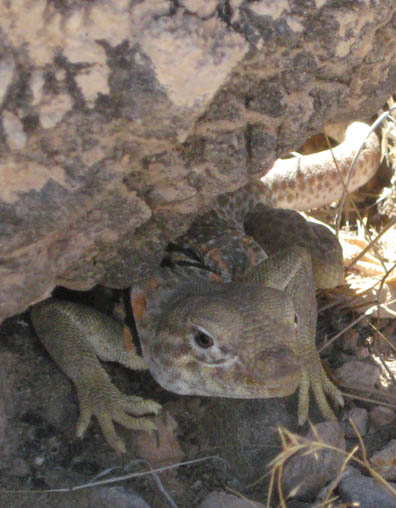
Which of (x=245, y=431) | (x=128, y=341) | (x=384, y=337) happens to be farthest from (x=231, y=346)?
(x=384, y=337)

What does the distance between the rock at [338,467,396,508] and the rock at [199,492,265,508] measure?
1.17 ft

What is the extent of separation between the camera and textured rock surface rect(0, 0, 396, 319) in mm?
2193

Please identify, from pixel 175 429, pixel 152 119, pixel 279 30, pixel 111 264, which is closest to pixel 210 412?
pixel 175 429

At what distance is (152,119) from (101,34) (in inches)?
13.6

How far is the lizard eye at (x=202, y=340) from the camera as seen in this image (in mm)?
2812

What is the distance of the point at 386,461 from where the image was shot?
3.08 meters

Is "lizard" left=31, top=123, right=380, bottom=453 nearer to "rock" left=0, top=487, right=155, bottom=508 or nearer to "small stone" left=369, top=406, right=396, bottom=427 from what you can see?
"small stone" left=369, top=406, right=396, bottom=427

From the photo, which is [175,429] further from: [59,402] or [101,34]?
[101,34]

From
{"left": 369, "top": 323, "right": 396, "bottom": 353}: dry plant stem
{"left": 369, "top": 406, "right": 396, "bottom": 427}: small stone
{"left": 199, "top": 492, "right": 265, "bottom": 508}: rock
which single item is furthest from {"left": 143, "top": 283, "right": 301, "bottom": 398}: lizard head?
{"left": 369, "top": 323, "right": 396, "bottom": 353}: dry plant stem

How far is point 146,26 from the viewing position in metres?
2.25

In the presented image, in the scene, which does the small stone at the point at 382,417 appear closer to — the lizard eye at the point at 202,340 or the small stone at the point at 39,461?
the lizard eye at the point at 202,340

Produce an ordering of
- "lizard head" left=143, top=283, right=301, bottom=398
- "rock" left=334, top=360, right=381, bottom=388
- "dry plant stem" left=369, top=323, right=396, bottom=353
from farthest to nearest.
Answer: "dry plant stem" left=369, top=323, right=396, bottom=353 → "rock" left=334, top=360, right=381, bottom=388 → "lizard head" left=143, top=283, right=301, bottom=398

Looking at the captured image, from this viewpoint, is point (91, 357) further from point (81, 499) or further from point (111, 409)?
point (81, 499)

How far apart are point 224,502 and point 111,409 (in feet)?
2.32
